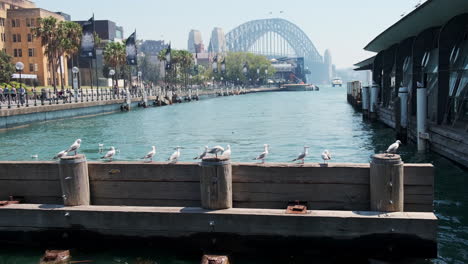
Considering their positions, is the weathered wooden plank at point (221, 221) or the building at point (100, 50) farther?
the building at point (100, 50)

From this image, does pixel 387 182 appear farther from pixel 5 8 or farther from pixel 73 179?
pixel 5 8

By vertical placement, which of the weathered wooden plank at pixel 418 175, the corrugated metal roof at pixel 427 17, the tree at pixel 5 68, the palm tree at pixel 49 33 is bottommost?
the weathered wooden plank at pixel 418 175

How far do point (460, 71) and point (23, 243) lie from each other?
1920 centimetres

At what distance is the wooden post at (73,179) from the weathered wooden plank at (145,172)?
1.33 ft

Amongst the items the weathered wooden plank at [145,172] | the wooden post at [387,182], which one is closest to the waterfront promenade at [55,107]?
the weathered wooden plank at [145,172]

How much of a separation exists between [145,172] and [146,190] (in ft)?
1.26

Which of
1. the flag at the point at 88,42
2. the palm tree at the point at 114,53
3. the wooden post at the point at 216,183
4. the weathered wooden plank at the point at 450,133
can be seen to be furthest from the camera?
the palm tree at the point at 114,53

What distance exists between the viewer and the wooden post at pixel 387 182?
886 centimetres

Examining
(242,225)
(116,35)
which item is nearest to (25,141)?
(242,225)

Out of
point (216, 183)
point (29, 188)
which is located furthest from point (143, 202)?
point (29, 188)

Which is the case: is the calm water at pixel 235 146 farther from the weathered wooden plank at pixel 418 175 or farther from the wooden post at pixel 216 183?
the weathered wooden plank at pixel 418 175

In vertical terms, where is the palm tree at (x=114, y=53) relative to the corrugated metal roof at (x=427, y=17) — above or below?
above

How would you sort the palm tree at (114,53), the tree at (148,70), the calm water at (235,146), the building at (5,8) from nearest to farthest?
the calm water at (235,146) < the palm tree at (114,53) < the building at (5,8) < the tree at (148,70)

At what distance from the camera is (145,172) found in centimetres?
1028
